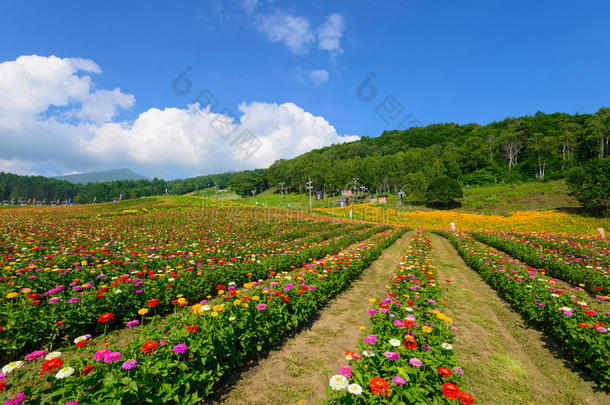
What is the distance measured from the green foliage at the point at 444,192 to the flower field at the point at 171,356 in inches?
2104

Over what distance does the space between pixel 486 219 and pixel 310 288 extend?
109 ft

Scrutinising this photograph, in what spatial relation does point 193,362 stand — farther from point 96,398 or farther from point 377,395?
point 377,395

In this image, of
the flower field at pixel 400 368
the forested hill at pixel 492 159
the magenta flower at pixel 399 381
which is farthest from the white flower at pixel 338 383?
the forested hill at pixel 492 159

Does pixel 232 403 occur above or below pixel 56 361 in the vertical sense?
below

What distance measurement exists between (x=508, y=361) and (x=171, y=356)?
18.8 feet

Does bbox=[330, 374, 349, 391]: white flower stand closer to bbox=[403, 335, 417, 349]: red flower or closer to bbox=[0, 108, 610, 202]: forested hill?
bbox=[403, 335, 417, 349]: red flower

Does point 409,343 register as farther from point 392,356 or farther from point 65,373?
point 65,373

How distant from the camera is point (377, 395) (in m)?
2.31

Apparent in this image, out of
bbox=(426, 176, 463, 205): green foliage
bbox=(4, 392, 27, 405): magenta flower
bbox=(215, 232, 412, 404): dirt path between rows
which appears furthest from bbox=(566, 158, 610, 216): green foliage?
bbox=(4, 392, 27, 405): magenta flower

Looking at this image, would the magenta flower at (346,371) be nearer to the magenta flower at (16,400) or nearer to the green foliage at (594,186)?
the magenta flower at (16,400)

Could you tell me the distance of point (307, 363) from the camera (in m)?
3.95

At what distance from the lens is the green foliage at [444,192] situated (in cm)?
4934

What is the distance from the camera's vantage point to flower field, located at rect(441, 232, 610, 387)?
3557 millimetres

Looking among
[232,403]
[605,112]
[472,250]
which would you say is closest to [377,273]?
[472,250]
